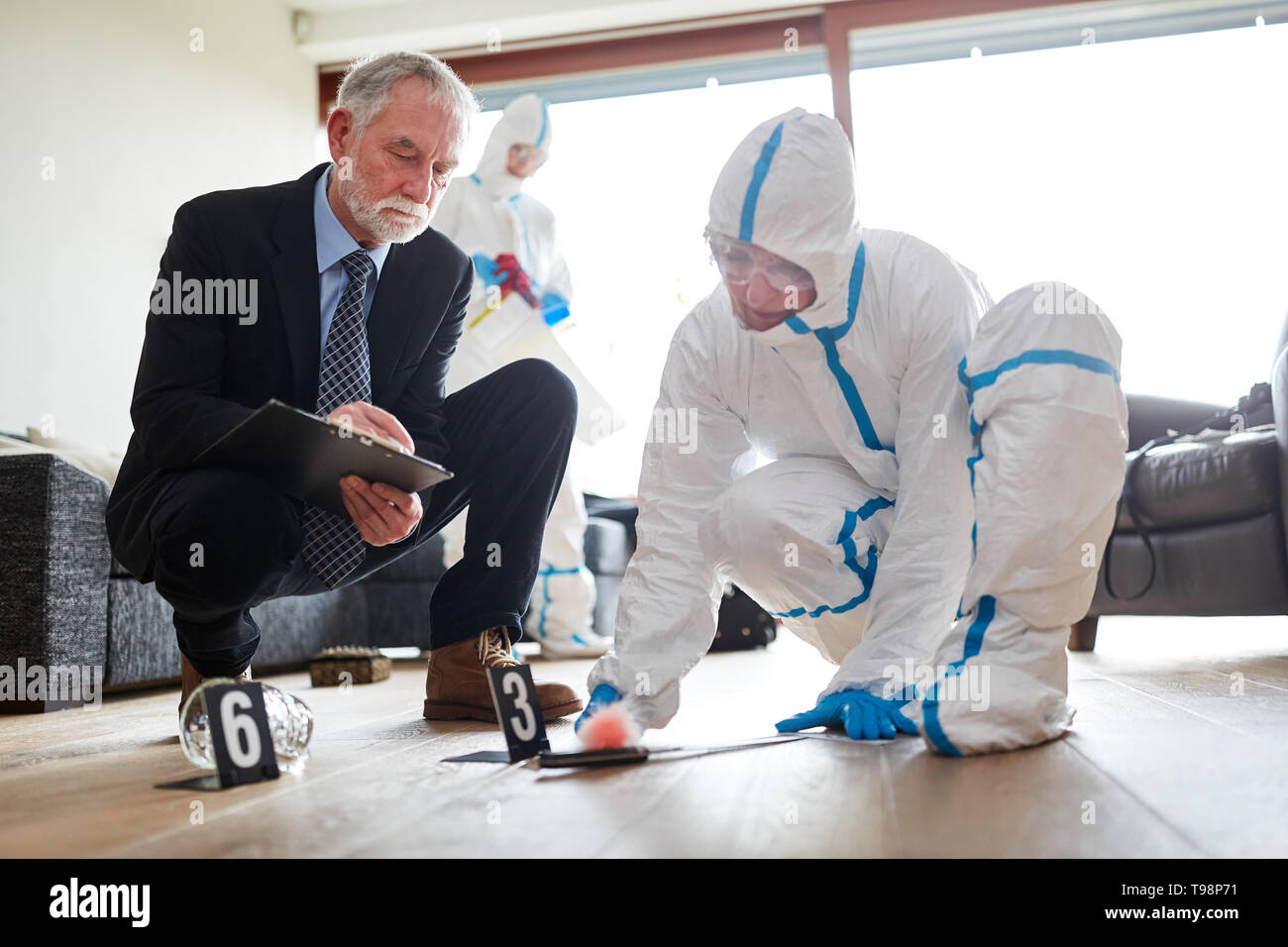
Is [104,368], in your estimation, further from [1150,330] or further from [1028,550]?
[1150,330]

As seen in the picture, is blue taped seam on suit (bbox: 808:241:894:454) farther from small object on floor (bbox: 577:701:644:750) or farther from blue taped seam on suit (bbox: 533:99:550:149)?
blue taped seam on suit (bbox: 533:99:550:149)

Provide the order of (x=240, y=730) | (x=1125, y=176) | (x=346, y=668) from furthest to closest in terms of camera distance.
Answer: (x=1125, y=176) < (x=346, y=668) < (x=240, y=730)

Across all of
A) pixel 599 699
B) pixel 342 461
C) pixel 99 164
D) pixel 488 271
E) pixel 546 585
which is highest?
pixel 99 164

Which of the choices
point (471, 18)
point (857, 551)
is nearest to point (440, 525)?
point (857, 551)

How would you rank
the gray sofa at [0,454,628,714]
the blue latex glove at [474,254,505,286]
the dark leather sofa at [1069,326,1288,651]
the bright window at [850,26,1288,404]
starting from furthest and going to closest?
the bright window at [850,26,1288,404], the blue latex glove at [474,254,505,286], the dark leather sofa at [1069,326,1288,651], the gray sofa at [0,454,628,714]

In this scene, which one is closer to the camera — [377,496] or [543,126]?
[377,496]

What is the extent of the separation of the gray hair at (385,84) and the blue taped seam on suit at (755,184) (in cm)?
54

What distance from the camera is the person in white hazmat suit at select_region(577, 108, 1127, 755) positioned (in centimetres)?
104

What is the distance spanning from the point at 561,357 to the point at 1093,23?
2.80 meters

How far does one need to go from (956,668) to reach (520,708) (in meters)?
0.44

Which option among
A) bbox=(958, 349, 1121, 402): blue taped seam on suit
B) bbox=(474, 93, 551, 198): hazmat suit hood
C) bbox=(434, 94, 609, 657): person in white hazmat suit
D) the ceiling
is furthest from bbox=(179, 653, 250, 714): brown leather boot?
the ceiling

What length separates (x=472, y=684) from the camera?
4.80 feet

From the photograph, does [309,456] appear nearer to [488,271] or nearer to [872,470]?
[872,470]

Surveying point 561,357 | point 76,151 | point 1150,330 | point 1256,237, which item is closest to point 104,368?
point 76,151
